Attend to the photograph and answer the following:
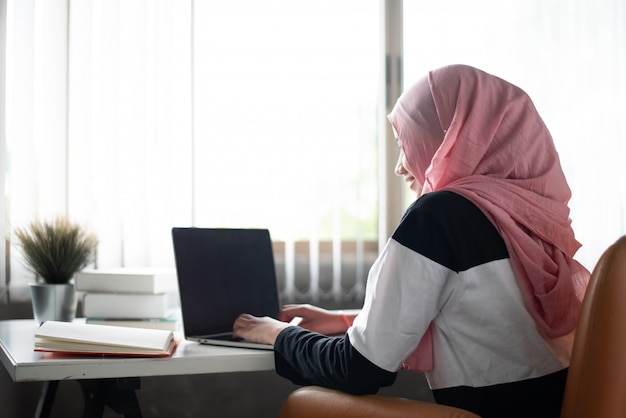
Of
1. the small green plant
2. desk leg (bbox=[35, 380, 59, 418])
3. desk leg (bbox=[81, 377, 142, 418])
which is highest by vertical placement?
the small green plant

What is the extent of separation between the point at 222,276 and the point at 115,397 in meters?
0.34

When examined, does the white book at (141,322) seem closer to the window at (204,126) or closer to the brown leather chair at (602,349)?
the window at (204,126)

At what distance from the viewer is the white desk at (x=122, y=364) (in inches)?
43.8

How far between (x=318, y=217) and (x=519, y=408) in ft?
4.05

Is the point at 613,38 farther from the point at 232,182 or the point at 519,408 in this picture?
the point at 519,408

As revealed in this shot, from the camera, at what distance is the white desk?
1113 millimetres

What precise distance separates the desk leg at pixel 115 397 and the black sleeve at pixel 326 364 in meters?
0.27

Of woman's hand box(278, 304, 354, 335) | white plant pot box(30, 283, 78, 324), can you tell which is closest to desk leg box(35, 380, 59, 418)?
white plant pot box(30, 283, 78, 324)

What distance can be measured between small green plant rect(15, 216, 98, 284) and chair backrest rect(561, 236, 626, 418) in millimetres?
1227

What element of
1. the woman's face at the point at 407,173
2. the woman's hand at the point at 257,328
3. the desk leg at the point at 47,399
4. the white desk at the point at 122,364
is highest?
the woman's face at the point at 407,173

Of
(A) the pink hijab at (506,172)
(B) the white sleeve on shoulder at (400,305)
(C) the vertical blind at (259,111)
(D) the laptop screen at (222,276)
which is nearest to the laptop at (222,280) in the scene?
(D) the laptop screen at (222,276)

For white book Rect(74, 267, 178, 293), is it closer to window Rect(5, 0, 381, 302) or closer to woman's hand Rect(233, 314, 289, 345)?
woman's hand Rect(233, 314, 289, 345)

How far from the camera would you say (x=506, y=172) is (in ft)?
3.94

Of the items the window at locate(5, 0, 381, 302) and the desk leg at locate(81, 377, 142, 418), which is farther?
the window at locate(5, 0, 381, 302)
